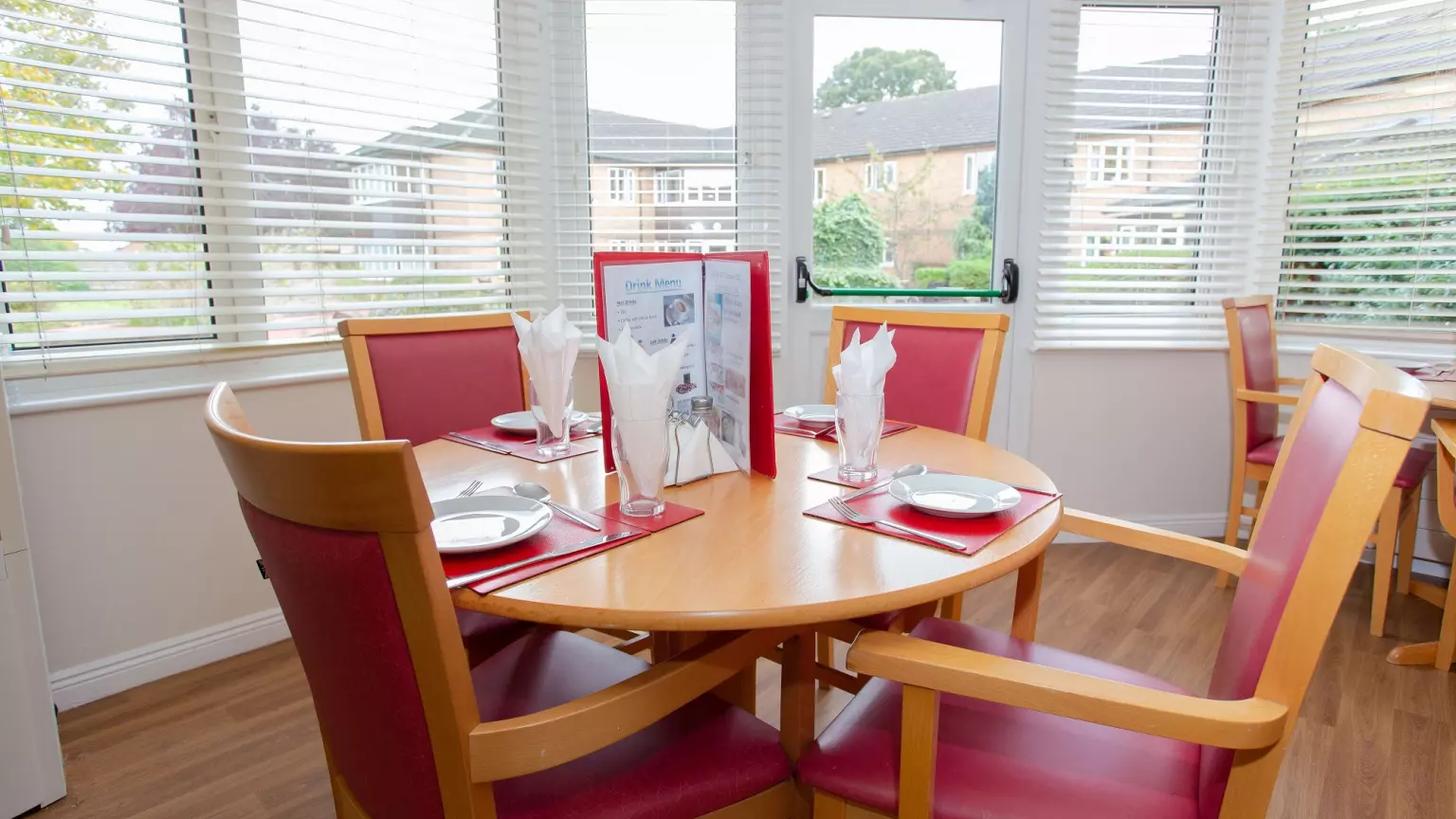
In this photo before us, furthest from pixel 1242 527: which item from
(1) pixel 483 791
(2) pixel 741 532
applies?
(1) pixel 483 791

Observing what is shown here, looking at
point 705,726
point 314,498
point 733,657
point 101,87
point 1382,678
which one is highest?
point 101,87

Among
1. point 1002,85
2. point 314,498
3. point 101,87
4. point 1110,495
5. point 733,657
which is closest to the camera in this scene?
point 314,498

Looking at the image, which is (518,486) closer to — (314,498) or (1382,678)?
(314,498)

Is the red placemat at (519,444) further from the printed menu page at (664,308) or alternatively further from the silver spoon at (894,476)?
the silver spoon at (894,476)

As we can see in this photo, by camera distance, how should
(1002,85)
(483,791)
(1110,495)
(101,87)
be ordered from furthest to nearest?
(1110,495)
(1002,85)
(101,87)
(483,791)

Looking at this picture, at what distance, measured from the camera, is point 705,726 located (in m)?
1.14

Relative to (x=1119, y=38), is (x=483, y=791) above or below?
below

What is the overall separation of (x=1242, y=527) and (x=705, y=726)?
3.13 m

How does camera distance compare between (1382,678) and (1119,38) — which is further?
(1119,38)

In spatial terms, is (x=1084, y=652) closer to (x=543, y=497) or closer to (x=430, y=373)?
(x=543, y=497)

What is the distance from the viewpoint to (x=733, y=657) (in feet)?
3.43

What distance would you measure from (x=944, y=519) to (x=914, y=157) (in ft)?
7.51

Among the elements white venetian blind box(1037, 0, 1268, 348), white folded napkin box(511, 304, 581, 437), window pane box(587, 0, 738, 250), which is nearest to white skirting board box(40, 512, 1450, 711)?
white folded napkin box(511, 304, 581, 437)

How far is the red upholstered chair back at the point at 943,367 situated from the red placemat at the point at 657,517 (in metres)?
Result: 0.86
